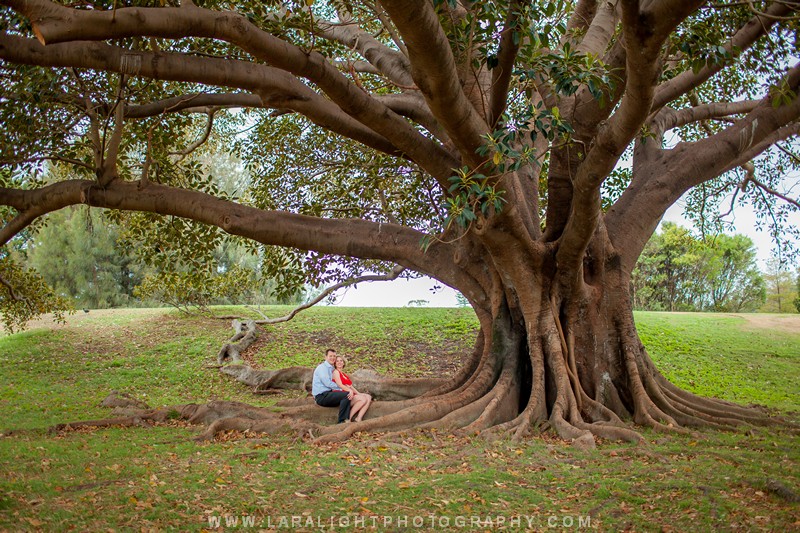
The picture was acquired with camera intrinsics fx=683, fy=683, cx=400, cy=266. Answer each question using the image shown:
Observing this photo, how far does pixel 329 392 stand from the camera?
9125 mm

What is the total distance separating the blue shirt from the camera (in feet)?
30.1

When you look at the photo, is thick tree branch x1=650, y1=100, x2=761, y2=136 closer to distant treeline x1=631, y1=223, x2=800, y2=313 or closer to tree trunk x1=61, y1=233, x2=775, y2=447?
tree trunk x1=61, y1=233, x2=775, y2=447

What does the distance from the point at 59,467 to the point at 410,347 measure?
37.4ft

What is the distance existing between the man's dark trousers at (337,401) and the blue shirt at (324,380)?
64 mm

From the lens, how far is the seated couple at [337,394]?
8969 mm

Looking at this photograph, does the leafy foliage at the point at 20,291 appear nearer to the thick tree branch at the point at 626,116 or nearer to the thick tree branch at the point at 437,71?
the thick tree branch at the point at 437,71

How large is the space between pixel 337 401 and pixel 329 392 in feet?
0.53

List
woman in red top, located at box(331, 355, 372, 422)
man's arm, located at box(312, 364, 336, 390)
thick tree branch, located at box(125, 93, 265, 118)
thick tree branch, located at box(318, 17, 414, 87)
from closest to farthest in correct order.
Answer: thick tree branch, located at box(125, 93, 265, 118)
woman in red top, located at box(331, 355, 372, 422)
man's arm, located at box(312, 364, 336, 390)
thick tree branch, located at box(318, 17, 414, 87)

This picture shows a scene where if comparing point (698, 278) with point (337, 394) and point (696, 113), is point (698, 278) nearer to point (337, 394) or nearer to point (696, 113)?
point (696, 113)

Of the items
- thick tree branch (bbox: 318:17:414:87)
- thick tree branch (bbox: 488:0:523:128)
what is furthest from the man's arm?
thick tree branch (bbox: 318:17:414:87)

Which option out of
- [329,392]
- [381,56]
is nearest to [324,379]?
[329,392]

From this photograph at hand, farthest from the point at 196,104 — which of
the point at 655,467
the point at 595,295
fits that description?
the point at 655,467

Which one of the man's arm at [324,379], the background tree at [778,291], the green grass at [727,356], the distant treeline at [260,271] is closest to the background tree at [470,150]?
the man's arm at [324,379]

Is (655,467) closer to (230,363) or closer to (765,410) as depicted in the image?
(765,410)
